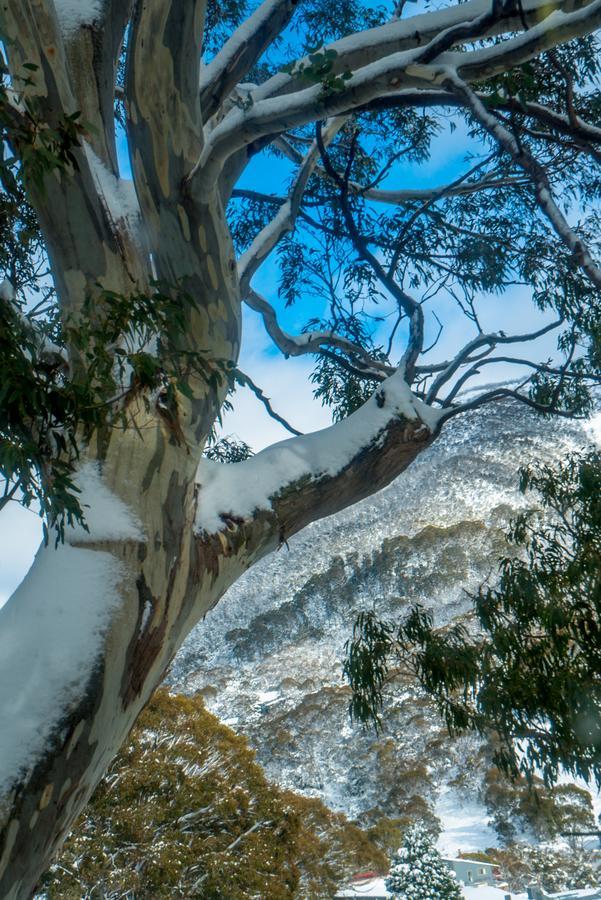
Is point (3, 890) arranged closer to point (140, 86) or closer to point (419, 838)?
point (140, 86)

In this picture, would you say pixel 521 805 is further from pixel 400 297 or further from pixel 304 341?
pixel 400 297

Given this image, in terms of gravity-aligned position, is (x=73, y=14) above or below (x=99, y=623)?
above

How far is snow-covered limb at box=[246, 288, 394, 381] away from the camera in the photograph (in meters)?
3.51

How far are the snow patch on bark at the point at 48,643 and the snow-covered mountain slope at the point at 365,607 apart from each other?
20.5 meters

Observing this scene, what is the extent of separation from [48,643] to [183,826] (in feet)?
25.1

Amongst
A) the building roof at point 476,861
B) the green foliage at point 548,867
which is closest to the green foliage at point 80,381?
the green foliage at point 548,867

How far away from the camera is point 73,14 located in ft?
6.77

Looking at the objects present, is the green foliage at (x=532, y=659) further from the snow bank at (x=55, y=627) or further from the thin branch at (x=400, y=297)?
the snow bank at (x=55, y=627)

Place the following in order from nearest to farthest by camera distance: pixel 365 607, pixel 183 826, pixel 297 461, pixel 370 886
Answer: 1. pixel 297 461
2. pixel 183 826
3. pixel 370 886
4. pixel 365 607

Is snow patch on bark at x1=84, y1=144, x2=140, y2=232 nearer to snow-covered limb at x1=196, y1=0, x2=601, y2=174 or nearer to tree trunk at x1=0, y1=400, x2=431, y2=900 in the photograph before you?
snow-covered limb at x1=196, y1=0, x2=601, y2=174

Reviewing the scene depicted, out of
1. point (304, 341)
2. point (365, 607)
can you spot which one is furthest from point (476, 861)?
point (304, 341)

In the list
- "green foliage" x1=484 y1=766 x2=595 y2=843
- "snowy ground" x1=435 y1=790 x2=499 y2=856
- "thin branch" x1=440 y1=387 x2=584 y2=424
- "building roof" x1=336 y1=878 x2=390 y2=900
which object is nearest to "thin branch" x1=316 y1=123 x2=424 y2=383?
"thin branch" x1=440 y1=387 x2=584 y2=424

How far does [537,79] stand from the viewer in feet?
12.0

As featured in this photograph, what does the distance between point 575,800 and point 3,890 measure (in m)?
20.6
